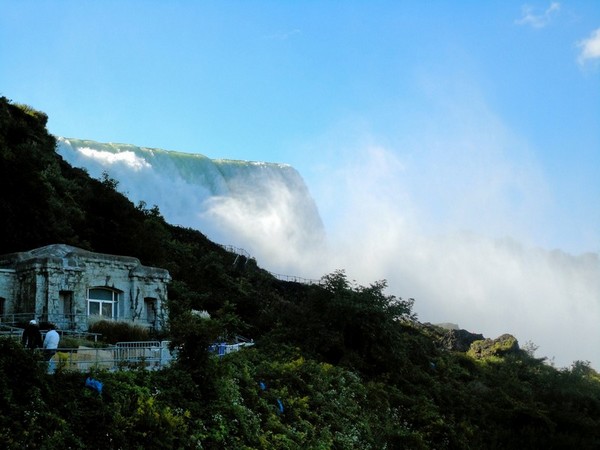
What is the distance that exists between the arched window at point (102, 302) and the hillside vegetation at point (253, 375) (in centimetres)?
300

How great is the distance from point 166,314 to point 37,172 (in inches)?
619

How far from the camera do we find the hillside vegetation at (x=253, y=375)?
1488cm

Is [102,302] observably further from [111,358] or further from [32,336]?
[32,336]

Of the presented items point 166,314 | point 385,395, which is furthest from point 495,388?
point 166,314

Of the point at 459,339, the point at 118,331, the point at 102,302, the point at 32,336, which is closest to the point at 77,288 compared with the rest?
the point at 102,302

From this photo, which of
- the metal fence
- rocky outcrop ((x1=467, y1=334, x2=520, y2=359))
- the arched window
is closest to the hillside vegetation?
rocky outcrop ((x1=467, y1=334, x2=520, y2=359))

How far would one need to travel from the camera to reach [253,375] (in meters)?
21.8

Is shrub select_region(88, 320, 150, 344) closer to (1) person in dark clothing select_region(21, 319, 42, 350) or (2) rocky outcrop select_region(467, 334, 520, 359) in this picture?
(1) person in dark clothing select_region(21, 319, 42, 350)

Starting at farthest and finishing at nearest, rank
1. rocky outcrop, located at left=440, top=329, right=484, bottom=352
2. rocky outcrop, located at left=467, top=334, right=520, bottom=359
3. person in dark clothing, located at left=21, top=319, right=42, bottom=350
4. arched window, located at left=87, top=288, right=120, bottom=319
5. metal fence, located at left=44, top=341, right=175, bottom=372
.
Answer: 1. rocky outcrop, located at left=440, top=329, right=484, bottom=352
2. rocky outcrop, located at left=467, top=334, right=520, bottom=359
3. arched window, located at left=87, top=288, right=120, bottom=319
4. person in dark clothing, located at left=21, top=319, right=42, bottom=350
5. metal fence, located at left=44, top=341, right=175, bottom=372

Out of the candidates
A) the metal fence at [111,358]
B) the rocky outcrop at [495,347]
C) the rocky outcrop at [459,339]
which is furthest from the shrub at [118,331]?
the rocky outcrop at [459,339]

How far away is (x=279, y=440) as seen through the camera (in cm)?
1900

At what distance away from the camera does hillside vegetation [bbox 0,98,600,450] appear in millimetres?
14883

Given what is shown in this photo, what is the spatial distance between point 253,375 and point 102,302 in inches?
403

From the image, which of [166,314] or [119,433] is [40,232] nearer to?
A: [166,314]
